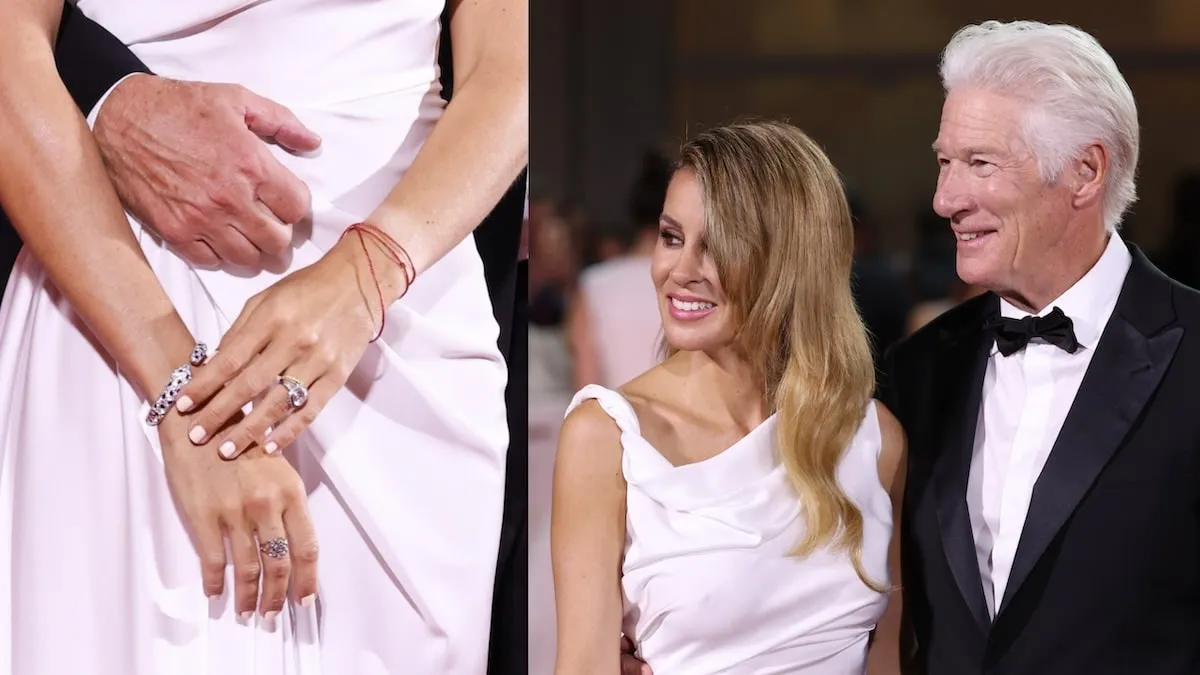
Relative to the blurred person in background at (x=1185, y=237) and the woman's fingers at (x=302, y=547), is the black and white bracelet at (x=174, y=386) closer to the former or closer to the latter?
the woman's fingers at (x=302, y=547)

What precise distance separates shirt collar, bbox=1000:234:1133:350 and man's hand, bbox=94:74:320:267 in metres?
1.16

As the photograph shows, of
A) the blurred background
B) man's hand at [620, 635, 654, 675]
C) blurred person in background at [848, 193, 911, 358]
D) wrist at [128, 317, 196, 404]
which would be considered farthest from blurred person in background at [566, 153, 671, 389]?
wrist at [128, 317, 196, 404]

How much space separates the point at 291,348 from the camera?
1.93 metres

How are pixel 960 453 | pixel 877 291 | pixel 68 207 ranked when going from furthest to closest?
pixel 877 291 → pixel 960 453 → pixel 68 207

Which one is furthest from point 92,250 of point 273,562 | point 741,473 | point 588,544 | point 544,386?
point 741,473

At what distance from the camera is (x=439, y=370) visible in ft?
6.83

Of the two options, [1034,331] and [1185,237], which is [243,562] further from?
[1185,237]

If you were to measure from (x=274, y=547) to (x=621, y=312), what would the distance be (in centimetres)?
70

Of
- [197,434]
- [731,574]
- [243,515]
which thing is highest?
[197,434]

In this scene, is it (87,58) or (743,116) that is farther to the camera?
(743,116)

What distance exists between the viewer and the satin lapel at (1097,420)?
1.96m

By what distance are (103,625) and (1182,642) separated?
1.57m

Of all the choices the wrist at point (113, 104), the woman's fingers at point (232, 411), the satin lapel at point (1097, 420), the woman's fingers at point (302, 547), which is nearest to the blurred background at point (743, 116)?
the satin lapel at point (1097, 420)

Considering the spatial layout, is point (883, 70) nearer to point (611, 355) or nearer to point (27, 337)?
point (611, 355)
